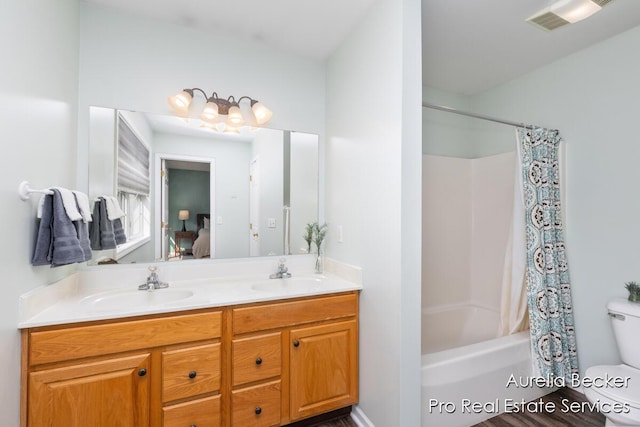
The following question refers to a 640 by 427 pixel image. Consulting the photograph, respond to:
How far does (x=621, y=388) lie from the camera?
61.3 inches

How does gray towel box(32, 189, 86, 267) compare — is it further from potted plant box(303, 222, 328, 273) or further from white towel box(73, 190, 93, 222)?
potted plant box(303, 222, 328, 273)

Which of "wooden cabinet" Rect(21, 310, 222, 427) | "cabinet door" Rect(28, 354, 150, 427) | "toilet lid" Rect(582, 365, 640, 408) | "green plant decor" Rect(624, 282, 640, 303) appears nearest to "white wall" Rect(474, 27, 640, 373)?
"green plant decor" Rect(624, 282, 640, 303)

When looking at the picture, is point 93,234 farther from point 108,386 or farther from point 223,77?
point 223,77

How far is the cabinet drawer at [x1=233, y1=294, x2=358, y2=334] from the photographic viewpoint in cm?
158

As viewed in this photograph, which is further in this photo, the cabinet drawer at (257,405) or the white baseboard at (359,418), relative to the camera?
the white baseboard at (359,418)

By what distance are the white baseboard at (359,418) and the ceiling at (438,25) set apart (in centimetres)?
Answer: 249

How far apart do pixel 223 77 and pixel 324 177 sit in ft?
3.40

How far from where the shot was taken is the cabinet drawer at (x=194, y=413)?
4.68 feet

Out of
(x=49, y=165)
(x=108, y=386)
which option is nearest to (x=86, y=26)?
(x=49, y=165)

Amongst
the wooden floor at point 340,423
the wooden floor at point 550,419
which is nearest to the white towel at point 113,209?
the wooden floor at point 340,423

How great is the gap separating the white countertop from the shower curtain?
130cm

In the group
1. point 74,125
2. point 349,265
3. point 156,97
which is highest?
point 156,97

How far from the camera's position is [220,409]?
60.1 inches

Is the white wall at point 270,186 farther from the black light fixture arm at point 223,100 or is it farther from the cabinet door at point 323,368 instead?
the cabinet door at point 323,368
